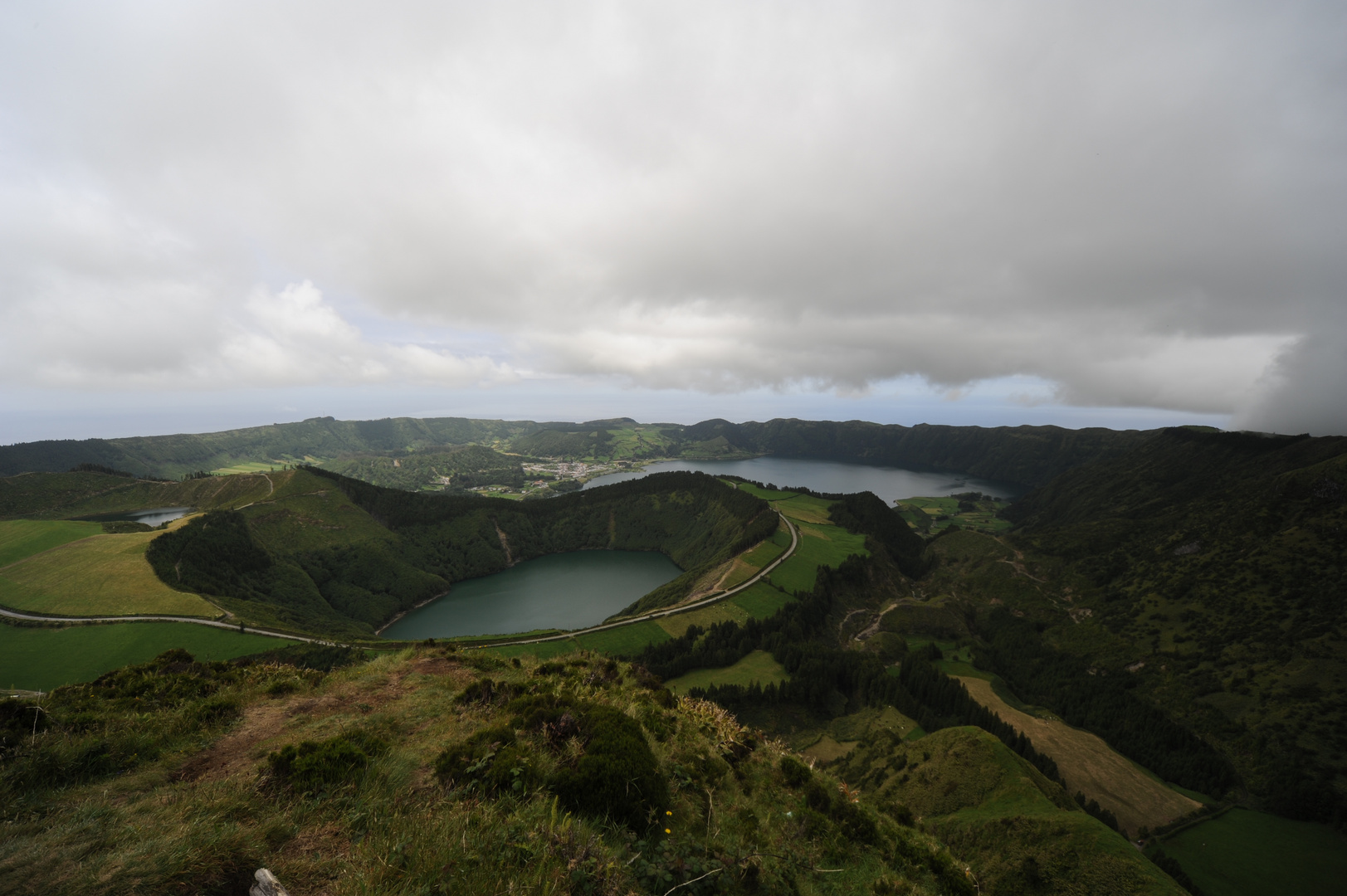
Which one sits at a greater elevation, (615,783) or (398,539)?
(615,783)

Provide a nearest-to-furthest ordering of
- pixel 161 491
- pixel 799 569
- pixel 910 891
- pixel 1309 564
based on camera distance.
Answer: pixel 910 891, pixel 1309 564, pixel 799 569, pixel 161 491

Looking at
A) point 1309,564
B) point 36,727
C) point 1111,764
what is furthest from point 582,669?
point 1309,564

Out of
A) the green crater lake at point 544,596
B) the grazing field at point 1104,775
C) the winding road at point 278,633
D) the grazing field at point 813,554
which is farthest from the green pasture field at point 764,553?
the grazing field at point 1104,775

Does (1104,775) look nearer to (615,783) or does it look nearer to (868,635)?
(868,635)

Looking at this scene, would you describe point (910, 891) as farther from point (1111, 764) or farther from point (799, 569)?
point (799, 569)

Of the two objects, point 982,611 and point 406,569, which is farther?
point 406,569

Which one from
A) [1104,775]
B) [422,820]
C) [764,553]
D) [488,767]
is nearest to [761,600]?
[764,553]

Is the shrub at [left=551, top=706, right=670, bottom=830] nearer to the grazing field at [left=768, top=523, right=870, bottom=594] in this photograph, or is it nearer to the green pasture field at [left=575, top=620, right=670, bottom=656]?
the green pasture field at [left=575, top=620, right=670, bottom=656]
